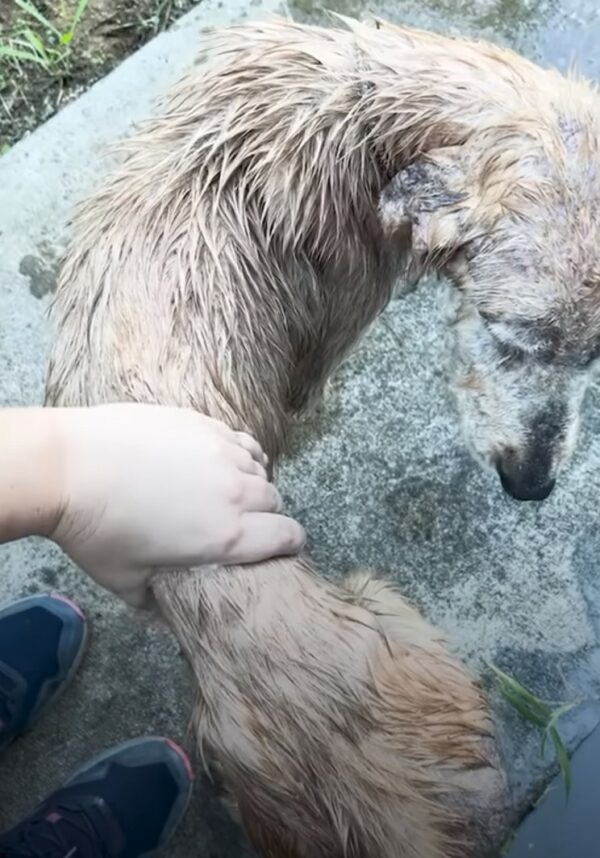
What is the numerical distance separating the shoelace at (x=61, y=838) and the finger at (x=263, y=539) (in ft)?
3.41

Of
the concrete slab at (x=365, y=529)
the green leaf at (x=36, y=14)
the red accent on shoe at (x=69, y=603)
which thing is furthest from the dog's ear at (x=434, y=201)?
the green leaf at (x=36, y=14)

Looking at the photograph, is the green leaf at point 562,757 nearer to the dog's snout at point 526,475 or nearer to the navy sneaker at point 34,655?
the dog's snout at point 526,475

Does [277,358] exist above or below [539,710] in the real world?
above

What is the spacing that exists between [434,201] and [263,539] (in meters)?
0.67

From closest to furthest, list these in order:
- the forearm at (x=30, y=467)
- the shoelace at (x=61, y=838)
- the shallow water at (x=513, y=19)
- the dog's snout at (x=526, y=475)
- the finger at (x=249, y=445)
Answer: the forearm at (x=30, y=467), the finger at (x=249, y=445), the dog's snout at (x=526, y=475), the shoelace at (x=61, y=838), the shallow water at (x=513, y=19)

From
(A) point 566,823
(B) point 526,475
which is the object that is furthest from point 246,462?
(A) point 566,823

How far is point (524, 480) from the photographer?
202cm

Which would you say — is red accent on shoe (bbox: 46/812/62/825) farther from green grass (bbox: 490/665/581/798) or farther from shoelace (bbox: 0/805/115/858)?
green grass (bbox: 490/665/581/798)

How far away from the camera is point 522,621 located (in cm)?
243

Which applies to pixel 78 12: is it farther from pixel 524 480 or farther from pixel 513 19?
pixel 524 480

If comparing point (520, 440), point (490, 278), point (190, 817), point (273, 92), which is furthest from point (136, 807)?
point (273, 92)

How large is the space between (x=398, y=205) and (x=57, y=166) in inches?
50.0

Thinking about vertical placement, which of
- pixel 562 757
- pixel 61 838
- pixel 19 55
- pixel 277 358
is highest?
pixel 19 55

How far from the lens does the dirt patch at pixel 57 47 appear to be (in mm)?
2736
